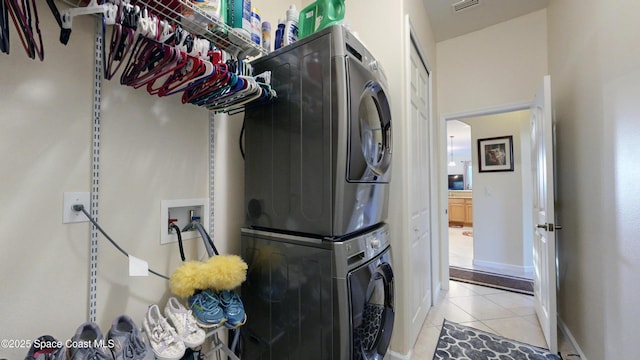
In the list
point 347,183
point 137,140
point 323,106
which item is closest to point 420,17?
point 323,106

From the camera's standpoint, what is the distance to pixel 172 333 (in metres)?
0.86

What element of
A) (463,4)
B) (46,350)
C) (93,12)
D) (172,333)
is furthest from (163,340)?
(463,4)

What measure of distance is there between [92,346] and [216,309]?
34cm

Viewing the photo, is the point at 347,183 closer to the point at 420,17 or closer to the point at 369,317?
the point at 369,317

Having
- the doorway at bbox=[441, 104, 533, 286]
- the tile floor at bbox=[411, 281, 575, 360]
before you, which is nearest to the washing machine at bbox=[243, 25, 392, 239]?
the tile floor at bbox=[411, 281, 575, 360]

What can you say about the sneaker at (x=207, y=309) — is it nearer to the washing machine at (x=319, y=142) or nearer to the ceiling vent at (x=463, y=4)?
the washing machine at (x=319, y=142)

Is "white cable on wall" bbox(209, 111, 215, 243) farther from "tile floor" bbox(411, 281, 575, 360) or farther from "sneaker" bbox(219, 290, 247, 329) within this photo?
"tile floor" bbox(411, 281, 575, 360)

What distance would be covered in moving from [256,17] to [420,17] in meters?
1.71

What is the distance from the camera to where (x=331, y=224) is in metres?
1.02

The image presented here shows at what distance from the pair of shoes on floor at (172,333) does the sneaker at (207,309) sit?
0.02 m

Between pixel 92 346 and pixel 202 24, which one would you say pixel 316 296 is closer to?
pixel 92 346

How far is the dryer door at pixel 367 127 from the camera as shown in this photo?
3.47 ft

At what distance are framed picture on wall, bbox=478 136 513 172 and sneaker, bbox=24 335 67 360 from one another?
4515mm

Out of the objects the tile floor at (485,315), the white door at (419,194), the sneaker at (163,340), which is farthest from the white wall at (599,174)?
the sneaker at (163,340)
